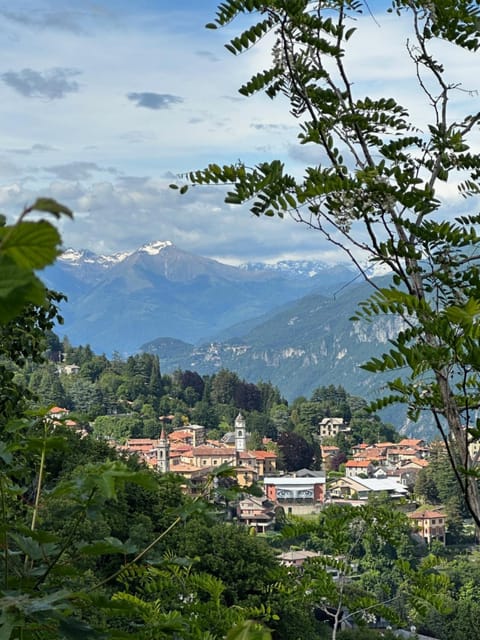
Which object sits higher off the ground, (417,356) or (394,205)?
(394,205)

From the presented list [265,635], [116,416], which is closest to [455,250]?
[265,635]

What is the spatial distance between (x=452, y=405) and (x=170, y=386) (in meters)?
74.3

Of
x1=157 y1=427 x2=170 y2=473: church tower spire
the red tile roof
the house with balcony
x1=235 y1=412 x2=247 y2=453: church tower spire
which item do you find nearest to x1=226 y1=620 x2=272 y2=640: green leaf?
x1=157 y1=427 x2=170 y2=473: church tower spire

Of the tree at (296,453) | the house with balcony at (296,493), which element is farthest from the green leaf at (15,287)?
the tree at (296,453)

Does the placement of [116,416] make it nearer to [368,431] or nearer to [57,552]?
[368,431]

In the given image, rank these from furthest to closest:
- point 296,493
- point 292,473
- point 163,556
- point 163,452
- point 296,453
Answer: point 296,453
point 292,473
point 296,493
point 163,452
point 163,556

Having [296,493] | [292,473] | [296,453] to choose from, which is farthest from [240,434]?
[296,493]

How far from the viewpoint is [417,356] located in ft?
5.03

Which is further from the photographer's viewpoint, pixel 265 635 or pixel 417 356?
pixel 417 356

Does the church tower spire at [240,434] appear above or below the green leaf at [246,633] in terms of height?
above

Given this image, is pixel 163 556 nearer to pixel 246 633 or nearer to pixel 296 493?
pixel 246 633

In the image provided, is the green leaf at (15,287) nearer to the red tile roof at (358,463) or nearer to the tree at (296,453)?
the red tile roof at (358,463)

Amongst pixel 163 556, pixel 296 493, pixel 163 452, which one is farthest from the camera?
pixel 296 493

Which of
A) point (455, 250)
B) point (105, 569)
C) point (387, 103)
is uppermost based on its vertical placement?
point (387, 103)
